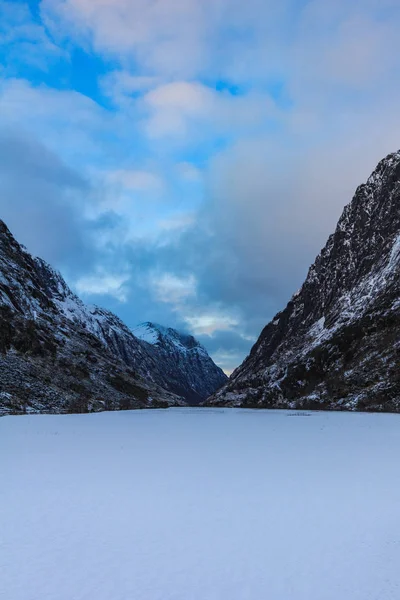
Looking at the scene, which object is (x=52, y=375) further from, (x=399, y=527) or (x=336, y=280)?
(x=336, y=280)

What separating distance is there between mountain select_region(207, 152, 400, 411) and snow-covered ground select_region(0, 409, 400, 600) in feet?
228

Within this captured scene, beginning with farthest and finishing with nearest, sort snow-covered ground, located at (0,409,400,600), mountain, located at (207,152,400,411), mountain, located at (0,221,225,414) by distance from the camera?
mountain, located at (207,152,400,411) → mountain, located at (0,221,225,414) → snow-covered ground, located at (0,409,400,600)

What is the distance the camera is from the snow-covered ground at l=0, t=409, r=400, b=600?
8.53 m

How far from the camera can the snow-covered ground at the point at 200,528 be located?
8531 millimetres

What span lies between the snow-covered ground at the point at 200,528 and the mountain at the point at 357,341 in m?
69.6

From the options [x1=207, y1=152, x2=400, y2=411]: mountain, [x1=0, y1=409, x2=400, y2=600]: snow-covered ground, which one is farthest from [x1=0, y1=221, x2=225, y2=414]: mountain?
[x1=0, y1=409, x2=400, y2=600]: snow-covered ground

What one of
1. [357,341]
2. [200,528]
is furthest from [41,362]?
[200,528]

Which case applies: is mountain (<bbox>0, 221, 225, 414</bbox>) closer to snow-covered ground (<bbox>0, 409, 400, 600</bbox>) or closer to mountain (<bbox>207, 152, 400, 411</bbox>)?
mountain (<bbox>207, 152, 400, 411</bbox>)

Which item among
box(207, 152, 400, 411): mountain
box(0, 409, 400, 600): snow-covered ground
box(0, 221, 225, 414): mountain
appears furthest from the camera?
box(207, 152, 400, 411): mountain

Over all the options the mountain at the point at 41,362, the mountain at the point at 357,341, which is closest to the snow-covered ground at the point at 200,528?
the mountain at the point at 41,362

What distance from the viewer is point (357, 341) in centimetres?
12938

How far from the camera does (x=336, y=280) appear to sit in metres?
199

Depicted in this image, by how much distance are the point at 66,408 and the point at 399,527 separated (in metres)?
70.4

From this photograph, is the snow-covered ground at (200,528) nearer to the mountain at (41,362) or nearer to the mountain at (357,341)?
the mountain at (41,362)
